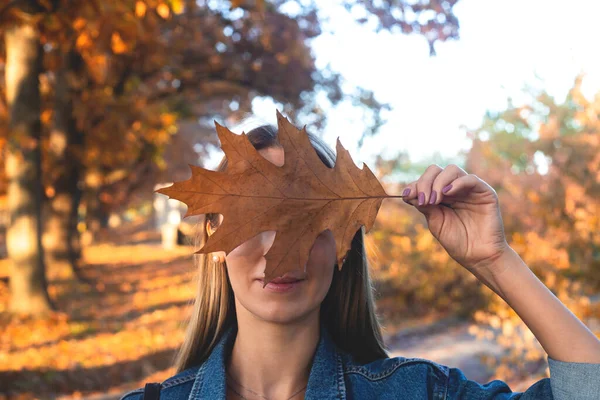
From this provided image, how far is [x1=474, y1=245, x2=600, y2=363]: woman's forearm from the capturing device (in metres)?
1.52

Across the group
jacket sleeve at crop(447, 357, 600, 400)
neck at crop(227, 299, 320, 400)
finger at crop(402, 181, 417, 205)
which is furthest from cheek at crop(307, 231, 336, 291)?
jacket sleeve at crop(447, 357, 600, 400)

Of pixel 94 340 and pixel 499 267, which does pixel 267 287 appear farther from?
pixel 94 340

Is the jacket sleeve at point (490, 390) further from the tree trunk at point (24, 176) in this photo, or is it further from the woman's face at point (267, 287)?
the tree trunk at point (24, 176)

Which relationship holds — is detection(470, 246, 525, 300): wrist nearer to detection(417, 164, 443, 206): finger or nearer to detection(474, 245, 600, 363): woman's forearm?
detection(474, 245, 600, 363): woman's forearm

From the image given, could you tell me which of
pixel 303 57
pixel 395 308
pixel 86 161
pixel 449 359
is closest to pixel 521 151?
pixel 449 359

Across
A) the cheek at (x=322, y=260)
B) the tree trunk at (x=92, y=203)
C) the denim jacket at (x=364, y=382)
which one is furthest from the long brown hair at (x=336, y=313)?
the tree trunk at (x=92, y=203)

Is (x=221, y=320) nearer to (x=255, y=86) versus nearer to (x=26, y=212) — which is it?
(x=26, y=212)

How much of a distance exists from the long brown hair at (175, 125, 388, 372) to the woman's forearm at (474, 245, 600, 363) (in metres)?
0.58

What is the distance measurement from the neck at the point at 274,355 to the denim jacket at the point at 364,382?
2.6 inches

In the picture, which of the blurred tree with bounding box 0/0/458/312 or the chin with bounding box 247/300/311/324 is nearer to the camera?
the chin with bounding box 247/300/311/324

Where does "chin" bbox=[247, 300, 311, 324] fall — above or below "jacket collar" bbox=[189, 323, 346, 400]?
above

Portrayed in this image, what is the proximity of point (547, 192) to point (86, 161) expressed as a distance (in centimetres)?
857

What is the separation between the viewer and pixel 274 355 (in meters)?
1.85

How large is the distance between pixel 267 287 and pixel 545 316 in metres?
0.76
